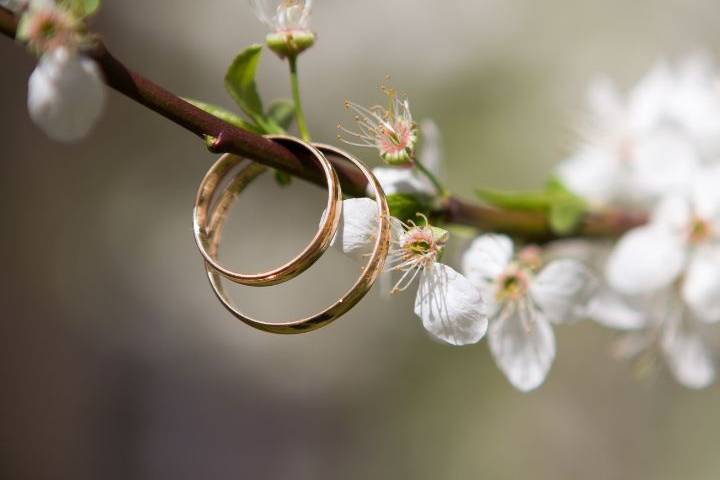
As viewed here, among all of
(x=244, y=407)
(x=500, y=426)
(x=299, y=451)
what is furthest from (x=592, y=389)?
(x=244, y=407)

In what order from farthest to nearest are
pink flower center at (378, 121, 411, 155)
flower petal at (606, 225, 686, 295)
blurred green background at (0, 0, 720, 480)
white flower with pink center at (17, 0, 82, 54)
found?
blurred green background at (0, 0, 720, 480) → flower petal at (606, 225, 686, 295) → pink flower center at (378, 121, 411, 155) → white flower with pink center at (17, 0, 82, 54)

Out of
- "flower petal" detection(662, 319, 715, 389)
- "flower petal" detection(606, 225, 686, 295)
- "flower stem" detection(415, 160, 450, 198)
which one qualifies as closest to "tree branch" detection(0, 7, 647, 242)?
"flower stem" detection(415, 160, 450, 198)

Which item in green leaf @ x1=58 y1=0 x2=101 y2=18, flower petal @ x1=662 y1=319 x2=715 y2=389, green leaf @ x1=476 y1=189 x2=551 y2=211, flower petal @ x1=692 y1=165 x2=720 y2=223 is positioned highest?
flower petal @ x1=692 y1=165 x2=720 y2=223

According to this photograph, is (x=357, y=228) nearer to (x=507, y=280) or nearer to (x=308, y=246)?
(x=308, y=246)

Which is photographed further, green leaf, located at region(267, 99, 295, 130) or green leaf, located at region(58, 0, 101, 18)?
green leaf, located at region(267, 99, 295, 130)

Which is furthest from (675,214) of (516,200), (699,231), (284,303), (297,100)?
(284,303)

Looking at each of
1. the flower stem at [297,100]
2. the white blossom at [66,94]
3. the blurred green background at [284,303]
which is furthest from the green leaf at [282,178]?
the blurred green background at [284,303]

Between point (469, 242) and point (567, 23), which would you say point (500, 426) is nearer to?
point (567, 23)

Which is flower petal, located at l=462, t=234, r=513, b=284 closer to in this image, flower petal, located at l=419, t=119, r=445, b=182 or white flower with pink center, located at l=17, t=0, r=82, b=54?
flower petal, located at l=419, t=119, r=445, b=182

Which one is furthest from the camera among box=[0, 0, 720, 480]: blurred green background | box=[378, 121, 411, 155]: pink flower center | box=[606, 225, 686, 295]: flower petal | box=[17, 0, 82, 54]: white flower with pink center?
box=[0, 0, 720, 480]: blurred green background
